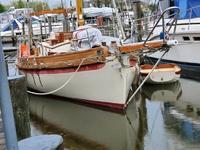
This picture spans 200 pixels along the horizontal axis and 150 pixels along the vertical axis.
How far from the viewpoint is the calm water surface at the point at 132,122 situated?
893cm

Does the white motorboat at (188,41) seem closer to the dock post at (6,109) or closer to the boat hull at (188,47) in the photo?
the boat hull at (188,47)

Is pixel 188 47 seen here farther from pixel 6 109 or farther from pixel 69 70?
pixel 6 109

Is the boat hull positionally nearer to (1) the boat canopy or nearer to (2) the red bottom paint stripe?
(1) the boat canopy

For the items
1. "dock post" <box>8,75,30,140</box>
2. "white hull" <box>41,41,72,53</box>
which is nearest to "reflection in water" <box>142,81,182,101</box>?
"white hull" <box>41,41,72,53</box>

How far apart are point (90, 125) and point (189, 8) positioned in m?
9.57

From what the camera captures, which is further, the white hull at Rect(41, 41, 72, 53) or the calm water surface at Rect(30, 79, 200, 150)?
the white hull at Rect(41, 41, 72, 53)

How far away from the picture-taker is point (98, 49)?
1137 cm

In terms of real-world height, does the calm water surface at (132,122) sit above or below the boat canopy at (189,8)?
below

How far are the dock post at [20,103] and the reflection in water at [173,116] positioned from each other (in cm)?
248

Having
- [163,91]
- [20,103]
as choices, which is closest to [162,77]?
[163,91]

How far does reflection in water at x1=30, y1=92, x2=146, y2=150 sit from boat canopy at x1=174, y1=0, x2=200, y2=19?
20.3ft

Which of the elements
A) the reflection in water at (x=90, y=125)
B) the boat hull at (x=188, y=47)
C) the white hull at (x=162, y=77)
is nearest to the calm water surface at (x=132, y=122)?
the reflection in water at (x=90, y=125)

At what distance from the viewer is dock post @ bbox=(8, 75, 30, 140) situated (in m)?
6.72

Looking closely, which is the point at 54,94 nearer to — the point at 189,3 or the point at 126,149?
the point at 126,149
